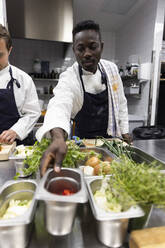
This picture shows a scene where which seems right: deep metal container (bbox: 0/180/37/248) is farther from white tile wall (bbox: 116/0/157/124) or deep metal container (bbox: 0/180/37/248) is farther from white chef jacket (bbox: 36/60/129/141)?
white tile wall (bbox: 116/0/157/124)

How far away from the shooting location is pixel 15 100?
1.45 m

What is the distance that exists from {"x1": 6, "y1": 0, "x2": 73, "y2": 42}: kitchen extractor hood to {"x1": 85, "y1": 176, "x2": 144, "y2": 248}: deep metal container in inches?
97.9

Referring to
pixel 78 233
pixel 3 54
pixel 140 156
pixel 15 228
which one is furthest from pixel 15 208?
pixel 3 54

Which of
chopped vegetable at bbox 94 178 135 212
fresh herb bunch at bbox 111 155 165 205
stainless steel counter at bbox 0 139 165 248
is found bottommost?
stainless steel counter at bbox 0 139 165 248

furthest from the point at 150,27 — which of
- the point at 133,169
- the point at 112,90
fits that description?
the point at 133,169

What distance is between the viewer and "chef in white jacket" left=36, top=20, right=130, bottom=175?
1173mm

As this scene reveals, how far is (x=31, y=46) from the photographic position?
125 inches

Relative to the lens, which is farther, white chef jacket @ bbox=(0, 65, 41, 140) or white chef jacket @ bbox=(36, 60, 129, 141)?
white chef jacket @ bbox=(0, 65, 41, 140)

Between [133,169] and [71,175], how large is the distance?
0.20 metres

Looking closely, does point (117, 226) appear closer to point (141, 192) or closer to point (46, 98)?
point (141, 192)

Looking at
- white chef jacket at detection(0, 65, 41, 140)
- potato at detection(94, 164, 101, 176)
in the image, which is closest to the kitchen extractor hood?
white chef jacket at detection(0, 65, 41, 140)

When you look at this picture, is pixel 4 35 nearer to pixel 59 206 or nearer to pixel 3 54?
pixel 3 54

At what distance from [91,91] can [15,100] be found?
660mm

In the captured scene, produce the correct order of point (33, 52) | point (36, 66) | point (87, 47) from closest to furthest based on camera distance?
point (87, 47) < point (36, 66) < point (33, 52)
